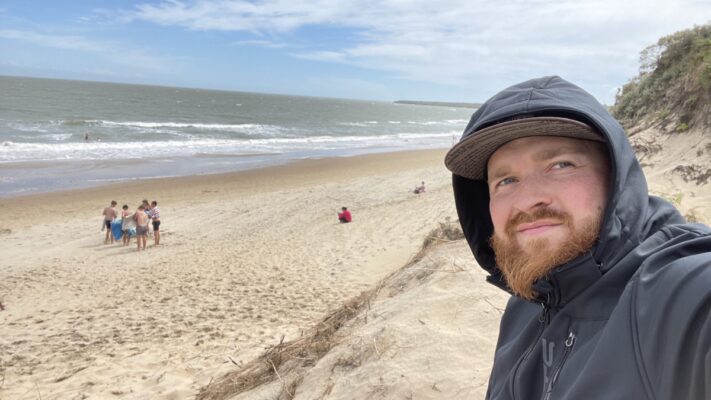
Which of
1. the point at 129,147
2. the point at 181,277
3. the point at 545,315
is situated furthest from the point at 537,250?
the point at 129,147

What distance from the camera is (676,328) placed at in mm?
930

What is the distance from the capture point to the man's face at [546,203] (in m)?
1.35

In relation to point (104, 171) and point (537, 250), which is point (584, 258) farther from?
point (104, 171)

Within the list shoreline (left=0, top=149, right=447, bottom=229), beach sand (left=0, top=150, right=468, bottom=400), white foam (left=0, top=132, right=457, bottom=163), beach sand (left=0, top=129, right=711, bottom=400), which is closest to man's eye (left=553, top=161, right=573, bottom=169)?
beach sand (left=0, top=129, right=711, bottom=400)

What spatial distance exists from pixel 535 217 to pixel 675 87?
313 inches

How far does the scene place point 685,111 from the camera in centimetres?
671

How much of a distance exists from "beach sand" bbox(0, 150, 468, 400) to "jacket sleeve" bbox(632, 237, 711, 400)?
4463 mm

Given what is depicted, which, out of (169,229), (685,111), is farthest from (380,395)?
(169,229)

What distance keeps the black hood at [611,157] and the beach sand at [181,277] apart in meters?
4.27

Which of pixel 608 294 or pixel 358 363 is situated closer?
pixel 608 294

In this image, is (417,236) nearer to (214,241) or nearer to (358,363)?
(214,241)

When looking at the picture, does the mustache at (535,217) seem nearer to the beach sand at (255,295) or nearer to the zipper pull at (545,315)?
the zipper pull at (545,315)

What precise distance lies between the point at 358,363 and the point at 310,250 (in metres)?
7.69

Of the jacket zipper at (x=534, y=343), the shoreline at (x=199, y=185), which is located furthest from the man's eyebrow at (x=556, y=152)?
the shoreline at (x=199, y=185)
